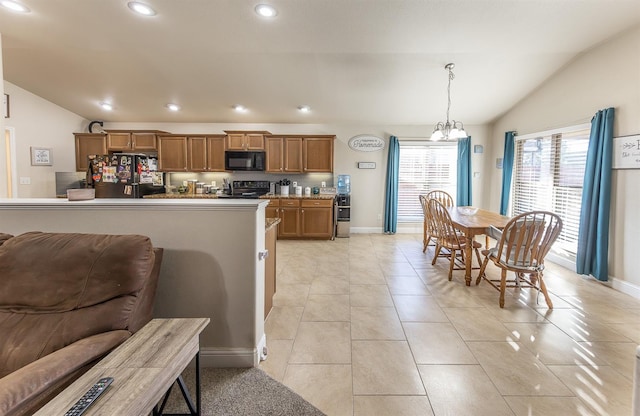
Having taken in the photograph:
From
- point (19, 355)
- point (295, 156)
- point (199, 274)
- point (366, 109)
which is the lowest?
point (19, 355)

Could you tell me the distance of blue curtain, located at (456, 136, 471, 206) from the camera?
6.13 m

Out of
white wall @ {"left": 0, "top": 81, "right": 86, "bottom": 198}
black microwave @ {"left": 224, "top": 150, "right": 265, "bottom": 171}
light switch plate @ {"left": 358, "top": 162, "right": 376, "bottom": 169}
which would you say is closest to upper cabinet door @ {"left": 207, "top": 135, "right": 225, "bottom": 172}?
black microwave @ {"left": 224, "top": 150, "right": 265, "bottom": 171}

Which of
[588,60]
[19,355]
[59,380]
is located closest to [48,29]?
[19,355]

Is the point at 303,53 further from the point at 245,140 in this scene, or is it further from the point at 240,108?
Answer: the point at 245,140

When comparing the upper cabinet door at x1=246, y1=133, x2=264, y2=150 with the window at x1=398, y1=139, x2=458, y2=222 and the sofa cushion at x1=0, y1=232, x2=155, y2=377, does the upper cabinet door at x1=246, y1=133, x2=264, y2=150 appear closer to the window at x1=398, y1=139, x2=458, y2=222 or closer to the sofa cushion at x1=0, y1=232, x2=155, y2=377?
the window at x1=398, y1=139, x2=458, y2=222

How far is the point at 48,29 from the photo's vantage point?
3.39 meters

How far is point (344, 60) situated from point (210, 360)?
3735 millimetres

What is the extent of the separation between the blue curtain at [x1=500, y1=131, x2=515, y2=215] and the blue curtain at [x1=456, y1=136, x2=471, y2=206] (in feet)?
2.11

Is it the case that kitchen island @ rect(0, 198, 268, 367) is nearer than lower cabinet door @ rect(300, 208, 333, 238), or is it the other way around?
kitchen island @ rect(0, 198, 268, 367)

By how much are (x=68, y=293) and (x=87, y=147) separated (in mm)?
5836

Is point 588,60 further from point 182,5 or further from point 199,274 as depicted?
point 199,274

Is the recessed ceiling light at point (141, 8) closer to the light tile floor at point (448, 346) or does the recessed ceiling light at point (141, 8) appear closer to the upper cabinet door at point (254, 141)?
the upper cabinet door at point (254, 141)

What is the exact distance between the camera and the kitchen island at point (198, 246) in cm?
201

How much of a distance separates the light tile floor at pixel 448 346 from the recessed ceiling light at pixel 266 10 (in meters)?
2.85
